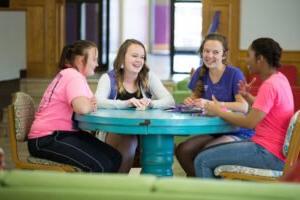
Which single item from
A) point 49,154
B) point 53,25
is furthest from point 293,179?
point 53,25

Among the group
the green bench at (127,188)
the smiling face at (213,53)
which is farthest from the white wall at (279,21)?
the green bench at (127,188)

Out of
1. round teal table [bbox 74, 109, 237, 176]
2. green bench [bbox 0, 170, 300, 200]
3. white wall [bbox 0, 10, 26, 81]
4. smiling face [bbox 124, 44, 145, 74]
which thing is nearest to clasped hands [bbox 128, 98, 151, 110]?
round teal table [bbox 74, 109, 237, 176]

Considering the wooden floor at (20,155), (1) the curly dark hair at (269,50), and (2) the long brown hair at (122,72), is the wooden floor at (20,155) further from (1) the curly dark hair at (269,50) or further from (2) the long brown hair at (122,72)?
(1) the curly dark hair at (269,50)

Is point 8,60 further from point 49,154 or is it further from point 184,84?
point 49,154

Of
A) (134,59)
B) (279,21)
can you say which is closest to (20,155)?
(134,59)

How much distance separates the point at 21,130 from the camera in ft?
13.1

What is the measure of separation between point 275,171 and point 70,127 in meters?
1.29

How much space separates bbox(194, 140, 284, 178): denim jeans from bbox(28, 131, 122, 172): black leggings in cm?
59

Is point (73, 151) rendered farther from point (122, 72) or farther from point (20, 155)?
point (20, 155)

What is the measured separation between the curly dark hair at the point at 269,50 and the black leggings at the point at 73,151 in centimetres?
114

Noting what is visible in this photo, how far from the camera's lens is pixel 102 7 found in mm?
11195

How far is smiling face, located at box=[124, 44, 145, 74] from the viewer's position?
4.29 metres

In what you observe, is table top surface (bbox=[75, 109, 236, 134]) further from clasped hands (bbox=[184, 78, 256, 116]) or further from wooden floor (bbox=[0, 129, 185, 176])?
wooden floor (bbox=[0, 129, 185, 176])

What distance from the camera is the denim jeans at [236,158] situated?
12.0 feet
